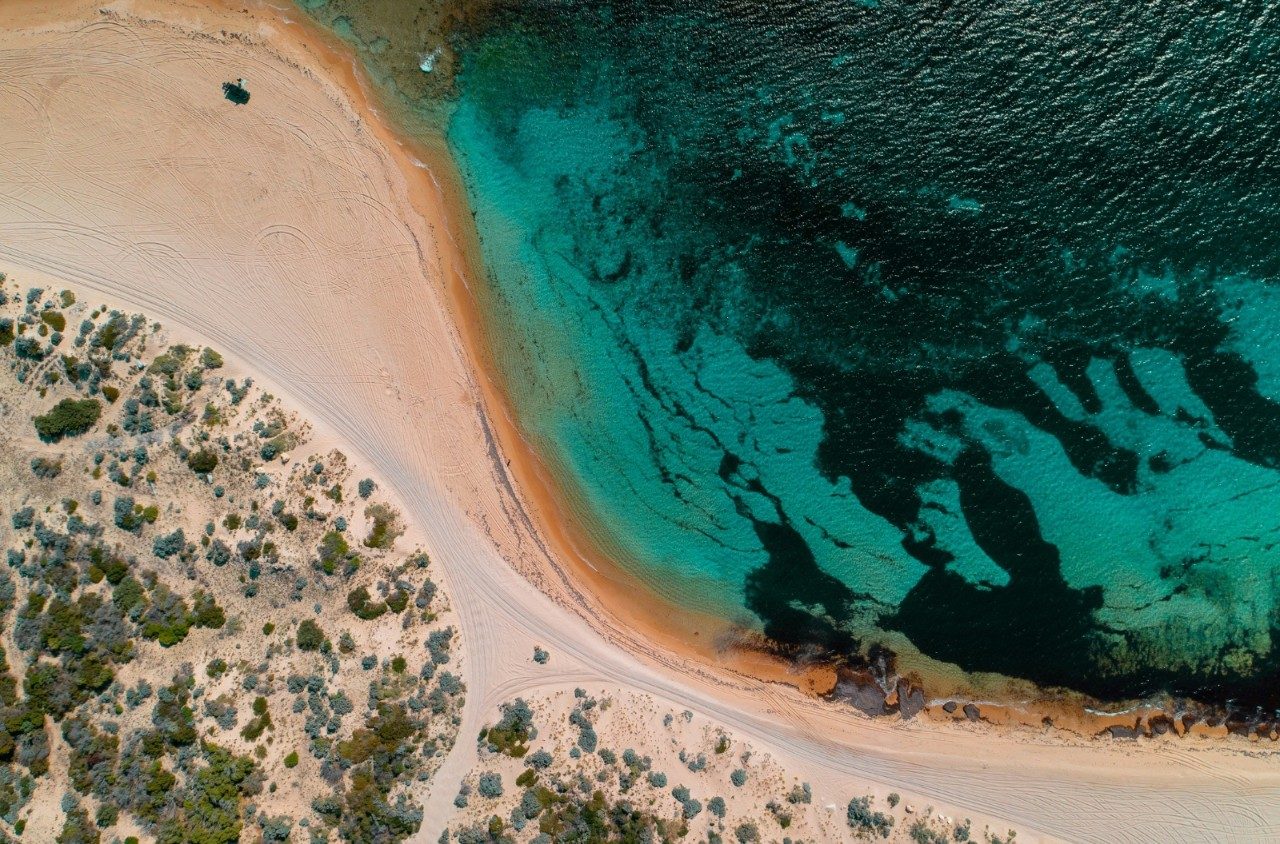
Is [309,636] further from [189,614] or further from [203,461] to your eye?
[203,461]

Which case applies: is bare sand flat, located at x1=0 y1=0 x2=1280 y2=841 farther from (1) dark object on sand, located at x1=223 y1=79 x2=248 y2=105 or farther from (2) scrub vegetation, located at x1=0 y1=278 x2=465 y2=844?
(2) scrub vegetation, located at x1=0 y1=278 x2=465 y2=844

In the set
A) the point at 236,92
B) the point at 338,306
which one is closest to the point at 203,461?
the point at 338,306

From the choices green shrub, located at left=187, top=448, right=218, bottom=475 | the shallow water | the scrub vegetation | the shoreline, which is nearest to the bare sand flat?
the shoreline

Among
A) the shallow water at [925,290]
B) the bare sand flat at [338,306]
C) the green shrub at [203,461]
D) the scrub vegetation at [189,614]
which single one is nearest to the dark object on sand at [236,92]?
the bare sand flat at [338,306]

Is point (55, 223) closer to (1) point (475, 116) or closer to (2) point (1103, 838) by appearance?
(1) point (475, 116)

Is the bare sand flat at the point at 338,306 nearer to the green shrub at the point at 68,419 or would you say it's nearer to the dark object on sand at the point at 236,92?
the dark object on sand at the point at 236,92

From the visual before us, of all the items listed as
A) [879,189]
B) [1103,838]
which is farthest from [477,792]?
[879,189]
